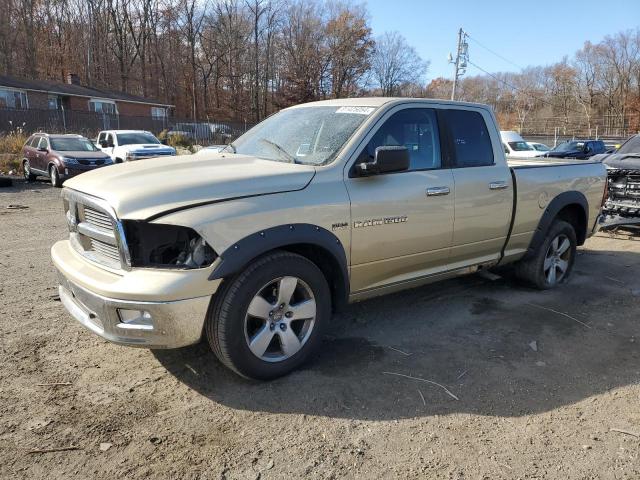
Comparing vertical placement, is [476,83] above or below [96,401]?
above

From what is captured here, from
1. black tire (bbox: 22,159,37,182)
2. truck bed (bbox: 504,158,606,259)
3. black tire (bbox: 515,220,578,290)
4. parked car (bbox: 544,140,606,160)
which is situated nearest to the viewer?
truck bed (bbox: 504,158,606,259)

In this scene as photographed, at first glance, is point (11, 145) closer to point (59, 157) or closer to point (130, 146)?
point (130, 146)

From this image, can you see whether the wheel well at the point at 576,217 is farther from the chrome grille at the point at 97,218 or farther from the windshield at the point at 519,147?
the windshield at the point at 519,147

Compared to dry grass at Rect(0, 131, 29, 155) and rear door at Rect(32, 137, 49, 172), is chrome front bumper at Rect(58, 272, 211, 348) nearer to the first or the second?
rear door at Rect(32, 137, 49, 172)

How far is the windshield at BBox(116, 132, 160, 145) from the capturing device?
18.7 m

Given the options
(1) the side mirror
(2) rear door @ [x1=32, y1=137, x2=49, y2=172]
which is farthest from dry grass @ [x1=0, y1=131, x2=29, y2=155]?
(1) the side mirror

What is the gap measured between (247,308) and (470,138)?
274 cm

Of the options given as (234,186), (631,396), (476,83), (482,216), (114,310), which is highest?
(476,83)

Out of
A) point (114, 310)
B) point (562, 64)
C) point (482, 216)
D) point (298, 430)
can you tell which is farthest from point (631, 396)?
point (562, 64)

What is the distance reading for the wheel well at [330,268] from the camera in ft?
11.5

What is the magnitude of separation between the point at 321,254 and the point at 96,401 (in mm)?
1757

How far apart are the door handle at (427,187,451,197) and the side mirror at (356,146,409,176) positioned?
1.60 feet

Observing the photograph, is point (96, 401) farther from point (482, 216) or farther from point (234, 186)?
point (482, 216)

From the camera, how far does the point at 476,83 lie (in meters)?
79.6
